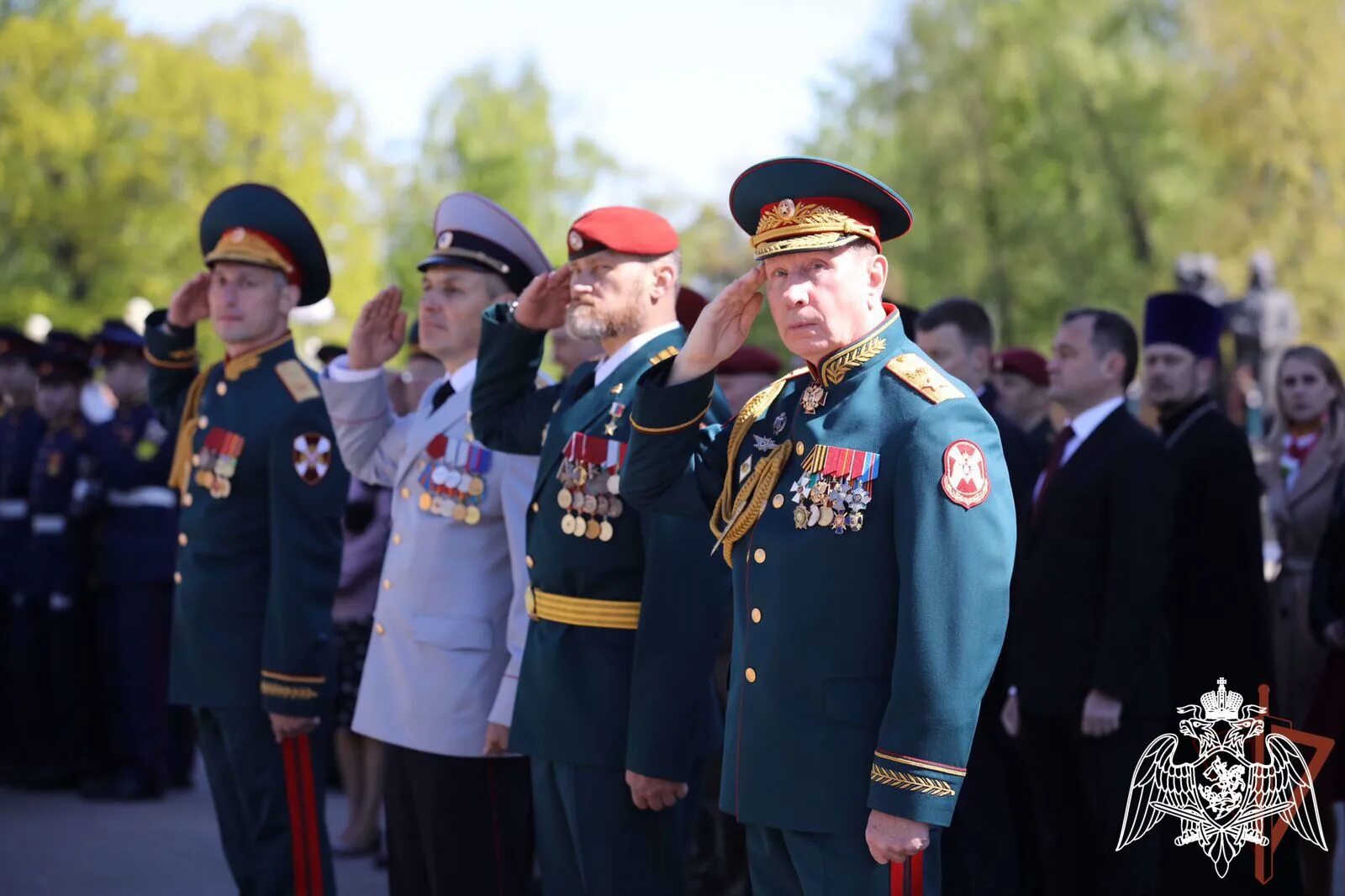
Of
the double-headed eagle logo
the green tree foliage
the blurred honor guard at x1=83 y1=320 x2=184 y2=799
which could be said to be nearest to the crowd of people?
the double-headed eagle logo

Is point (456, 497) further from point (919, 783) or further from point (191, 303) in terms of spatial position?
point (919, 783)

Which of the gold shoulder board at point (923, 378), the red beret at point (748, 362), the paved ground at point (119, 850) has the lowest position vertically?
the paved ground at point (119, 850)

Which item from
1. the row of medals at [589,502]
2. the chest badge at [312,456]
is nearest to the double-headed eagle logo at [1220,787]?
the row of medals at [589,502]

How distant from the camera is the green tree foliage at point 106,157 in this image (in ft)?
83.0

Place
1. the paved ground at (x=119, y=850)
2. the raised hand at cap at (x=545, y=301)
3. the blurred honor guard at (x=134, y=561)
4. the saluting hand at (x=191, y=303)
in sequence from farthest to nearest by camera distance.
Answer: the blurred honor guard at (x=134, y=561) → the paved ground at (x=119, y=850) → the saluting hand at (x=191, y=303) → the raised hand at cap at (x=545, y=301)

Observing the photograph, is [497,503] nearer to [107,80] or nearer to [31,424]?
[31,424]

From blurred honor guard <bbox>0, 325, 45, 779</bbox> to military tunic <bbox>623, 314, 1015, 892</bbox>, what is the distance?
277 inches

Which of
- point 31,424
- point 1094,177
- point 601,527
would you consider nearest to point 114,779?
point 31,424

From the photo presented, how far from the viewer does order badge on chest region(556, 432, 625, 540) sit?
4262 millimetres

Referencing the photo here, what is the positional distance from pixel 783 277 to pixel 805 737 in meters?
0.94

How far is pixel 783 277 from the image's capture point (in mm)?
3410

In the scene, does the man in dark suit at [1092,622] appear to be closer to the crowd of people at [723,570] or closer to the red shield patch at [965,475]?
the crowd of people at [723,570]

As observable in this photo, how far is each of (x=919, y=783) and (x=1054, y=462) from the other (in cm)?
279

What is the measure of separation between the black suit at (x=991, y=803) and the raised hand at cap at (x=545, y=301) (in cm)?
138
